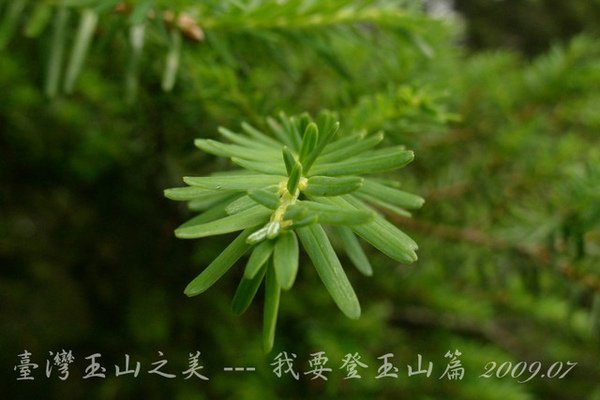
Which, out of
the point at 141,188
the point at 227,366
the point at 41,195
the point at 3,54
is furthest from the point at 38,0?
the point at 227,366

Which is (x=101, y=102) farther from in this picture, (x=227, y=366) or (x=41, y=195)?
(x=227, y=366)

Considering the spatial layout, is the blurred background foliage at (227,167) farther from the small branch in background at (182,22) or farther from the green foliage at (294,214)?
the green foliage at (294,214)

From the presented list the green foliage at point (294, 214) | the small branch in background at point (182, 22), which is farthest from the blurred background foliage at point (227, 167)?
the green foliage at point (294, 214)

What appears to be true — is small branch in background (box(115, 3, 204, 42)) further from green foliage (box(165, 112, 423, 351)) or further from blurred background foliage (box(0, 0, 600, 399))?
green foliage (box(165, 112, 423, 351))

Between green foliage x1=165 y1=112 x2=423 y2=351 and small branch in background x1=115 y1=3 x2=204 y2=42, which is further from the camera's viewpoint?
small branch in background x1=115 y1=3 x2=204 y2=42

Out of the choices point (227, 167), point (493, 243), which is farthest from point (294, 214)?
point (493, 243)

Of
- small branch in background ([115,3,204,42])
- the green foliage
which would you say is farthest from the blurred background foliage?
the green foliage

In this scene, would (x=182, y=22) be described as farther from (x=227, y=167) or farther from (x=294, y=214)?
(x=294, y=214)
